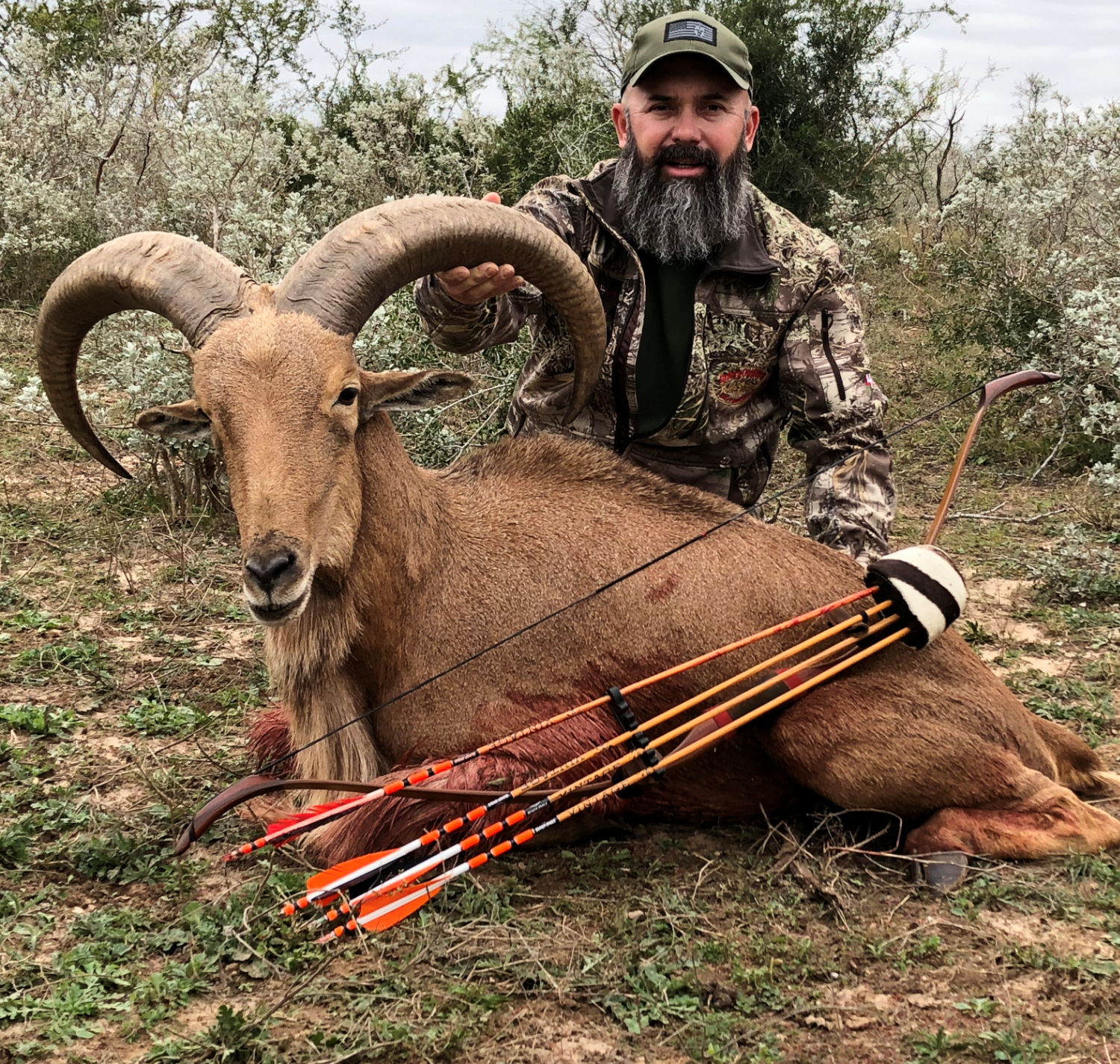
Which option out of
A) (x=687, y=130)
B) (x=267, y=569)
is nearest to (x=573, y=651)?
(x=267, y=569)

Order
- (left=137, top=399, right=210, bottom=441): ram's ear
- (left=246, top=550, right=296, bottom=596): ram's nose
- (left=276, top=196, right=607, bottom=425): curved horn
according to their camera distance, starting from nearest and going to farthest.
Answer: (left=246, top=550, right=296, bottom=596): ram's nose < (left=276, top=196, right=607, bottom=425): curved horn < (left=137, top=399, right=210, bottom=441): ram's ear

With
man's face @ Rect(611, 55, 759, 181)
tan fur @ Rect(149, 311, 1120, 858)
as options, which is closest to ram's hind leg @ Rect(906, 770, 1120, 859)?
tan fur @ Rect(149, 311, 1120, 858)

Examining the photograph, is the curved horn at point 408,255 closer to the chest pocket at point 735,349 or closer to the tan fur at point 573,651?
the tan fur at point 573,651

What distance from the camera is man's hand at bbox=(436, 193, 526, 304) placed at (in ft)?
13.6

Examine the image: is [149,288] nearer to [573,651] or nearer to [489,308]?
[489,308]

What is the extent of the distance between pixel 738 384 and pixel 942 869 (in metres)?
2.67

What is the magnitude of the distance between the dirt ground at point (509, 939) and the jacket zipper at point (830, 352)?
1805mm

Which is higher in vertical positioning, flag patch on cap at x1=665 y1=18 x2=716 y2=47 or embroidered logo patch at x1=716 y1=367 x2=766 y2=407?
flag patch on cap at x1=665 y1=18 x2=716 y2=47

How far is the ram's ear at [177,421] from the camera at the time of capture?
3.86 meters

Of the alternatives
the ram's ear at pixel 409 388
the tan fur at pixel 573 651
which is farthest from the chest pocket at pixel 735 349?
the ram's ear at pixel 409 388

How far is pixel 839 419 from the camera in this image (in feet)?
16.8

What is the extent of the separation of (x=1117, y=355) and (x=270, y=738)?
20.2ft

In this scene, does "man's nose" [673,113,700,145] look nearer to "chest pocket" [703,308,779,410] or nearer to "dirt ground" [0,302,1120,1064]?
"chest pocket" [703,308,779,410]

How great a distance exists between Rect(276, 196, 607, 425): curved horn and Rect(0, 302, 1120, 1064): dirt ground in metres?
1.95
